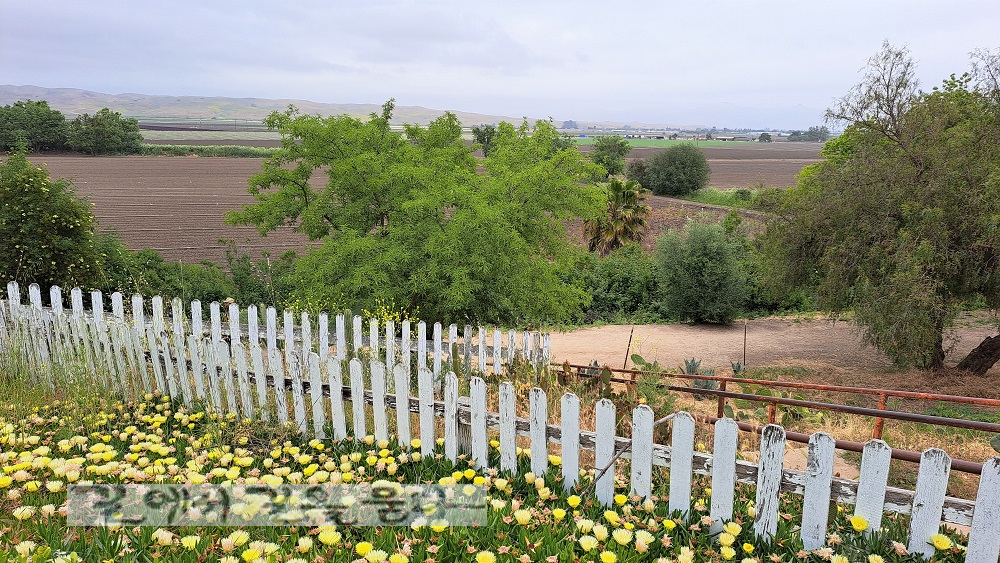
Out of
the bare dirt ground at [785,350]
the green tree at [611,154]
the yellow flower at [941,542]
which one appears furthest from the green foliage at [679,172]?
the yellow flower at [941,542]

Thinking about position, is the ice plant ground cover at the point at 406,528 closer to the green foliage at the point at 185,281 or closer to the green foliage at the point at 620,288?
the green foliage at the point at 185,281

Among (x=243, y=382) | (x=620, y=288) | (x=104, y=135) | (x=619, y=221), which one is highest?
(x=104, y=135)

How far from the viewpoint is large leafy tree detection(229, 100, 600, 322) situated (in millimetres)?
12141

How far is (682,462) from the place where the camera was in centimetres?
307

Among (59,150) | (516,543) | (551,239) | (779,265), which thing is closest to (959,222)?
(779,265)

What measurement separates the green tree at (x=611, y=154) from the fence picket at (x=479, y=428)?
58.4 meters

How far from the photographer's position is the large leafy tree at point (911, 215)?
417 inches

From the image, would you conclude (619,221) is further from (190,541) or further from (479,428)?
(190,541)

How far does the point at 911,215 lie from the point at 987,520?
1024 centimetres

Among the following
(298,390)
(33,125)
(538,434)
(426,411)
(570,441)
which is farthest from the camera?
(33,125)

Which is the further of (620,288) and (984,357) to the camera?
(620,288)

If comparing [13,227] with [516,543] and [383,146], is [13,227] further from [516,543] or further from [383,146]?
[516,543]

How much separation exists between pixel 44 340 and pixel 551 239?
10571mm

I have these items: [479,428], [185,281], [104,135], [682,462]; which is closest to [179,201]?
[185,281]
